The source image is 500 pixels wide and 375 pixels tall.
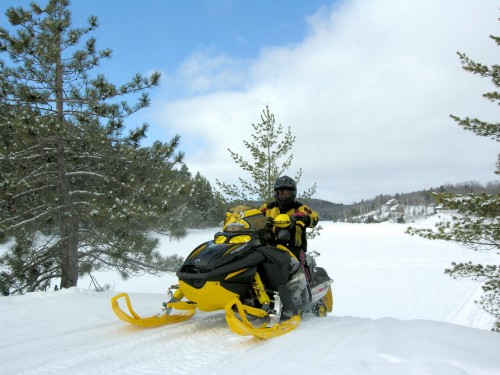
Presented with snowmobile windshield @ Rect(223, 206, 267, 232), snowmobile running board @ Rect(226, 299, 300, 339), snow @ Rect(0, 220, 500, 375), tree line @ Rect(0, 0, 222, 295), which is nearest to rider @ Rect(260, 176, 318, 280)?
snowmobile windshield @ Rect(223, 206, 267, 232)

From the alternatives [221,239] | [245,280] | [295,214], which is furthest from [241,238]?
[295,214]

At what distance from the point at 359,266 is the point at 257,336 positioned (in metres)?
25.5

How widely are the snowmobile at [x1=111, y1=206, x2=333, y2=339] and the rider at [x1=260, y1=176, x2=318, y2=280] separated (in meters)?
0.15

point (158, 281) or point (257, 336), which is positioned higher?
point (257, 336)

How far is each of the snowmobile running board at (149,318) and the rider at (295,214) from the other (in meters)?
1.53

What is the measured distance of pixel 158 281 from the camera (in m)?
22.6

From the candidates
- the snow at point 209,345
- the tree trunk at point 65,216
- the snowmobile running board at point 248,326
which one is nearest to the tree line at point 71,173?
the tree trunk at point 65,216

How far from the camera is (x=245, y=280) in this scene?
14.3 feet

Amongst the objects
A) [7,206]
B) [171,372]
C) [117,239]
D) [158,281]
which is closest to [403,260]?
[158,281]

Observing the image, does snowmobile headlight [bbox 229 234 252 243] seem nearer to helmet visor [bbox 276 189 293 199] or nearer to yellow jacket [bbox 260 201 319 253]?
yellow jacket [bbox 260 201 319 253]

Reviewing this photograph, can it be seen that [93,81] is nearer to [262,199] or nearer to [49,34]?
[49,34]

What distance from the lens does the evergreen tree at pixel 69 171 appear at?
827 centimetres

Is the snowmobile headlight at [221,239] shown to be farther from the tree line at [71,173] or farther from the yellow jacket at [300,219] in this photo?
the tree line at [71,173]

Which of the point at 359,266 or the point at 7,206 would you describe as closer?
the point at 7,206
